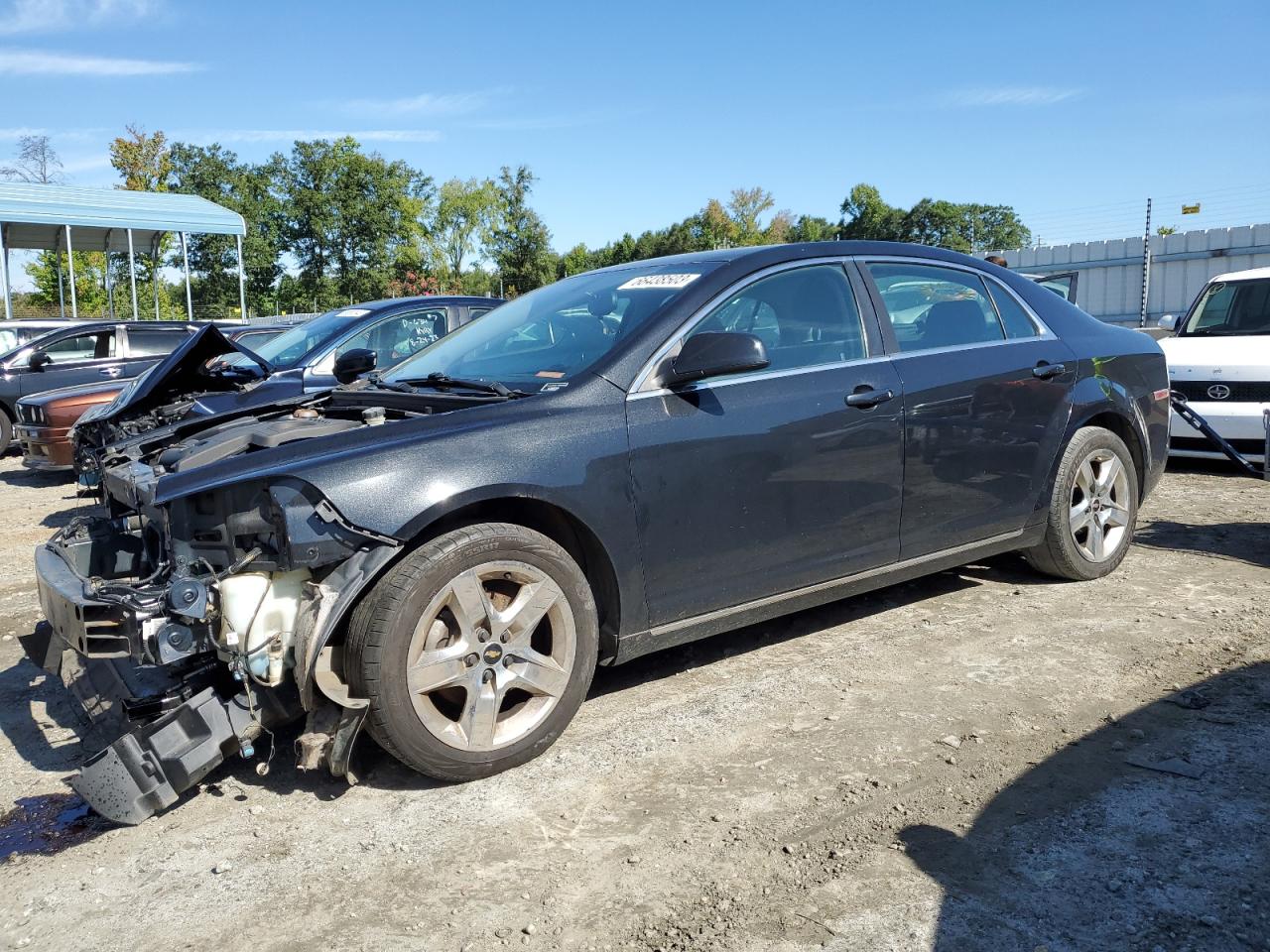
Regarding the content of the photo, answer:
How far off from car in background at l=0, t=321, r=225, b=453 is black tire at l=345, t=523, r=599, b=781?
410 inches

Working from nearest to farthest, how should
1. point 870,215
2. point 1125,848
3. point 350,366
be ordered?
point 1125,848
point 350,366
point 870,215

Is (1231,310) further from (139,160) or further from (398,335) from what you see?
(139,160)

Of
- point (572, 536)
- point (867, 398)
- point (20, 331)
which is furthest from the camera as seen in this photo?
point (20, 331)

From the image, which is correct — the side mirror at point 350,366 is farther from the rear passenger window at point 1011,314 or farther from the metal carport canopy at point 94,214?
the metal carport canopy at point 94,214

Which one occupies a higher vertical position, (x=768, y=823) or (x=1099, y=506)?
(x=1099, y=506)

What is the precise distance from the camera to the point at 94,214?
2278 centimetres

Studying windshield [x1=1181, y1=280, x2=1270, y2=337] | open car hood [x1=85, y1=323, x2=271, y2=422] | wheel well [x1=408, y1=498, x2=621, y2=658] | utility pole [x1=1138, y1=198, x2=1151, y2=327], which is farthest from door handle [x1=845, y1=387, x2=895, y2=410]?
utility pole [x1=1138, y1=198, x2=1151, y2=327]

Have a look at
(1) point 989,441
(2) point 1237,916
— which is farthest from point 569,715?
(1) point 989,441

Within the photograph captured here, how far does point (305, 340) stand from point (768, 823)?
6.47m

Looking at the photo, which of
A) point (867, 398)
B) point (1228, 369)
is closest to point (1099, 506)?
point (867, 398)

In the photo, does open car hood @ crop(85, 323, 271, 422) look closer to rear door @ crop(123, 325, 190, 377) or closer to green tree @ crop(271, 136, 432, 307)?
rear door @ crop(123, 325, 190, 377)

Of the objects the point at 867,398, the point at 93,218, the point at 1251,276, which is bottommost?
the point at 867,398

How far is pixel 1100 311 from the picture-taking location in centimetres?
Result: 1812

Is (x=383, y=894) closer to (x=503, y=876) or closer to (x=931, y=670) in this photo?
(x=503, y=876)
